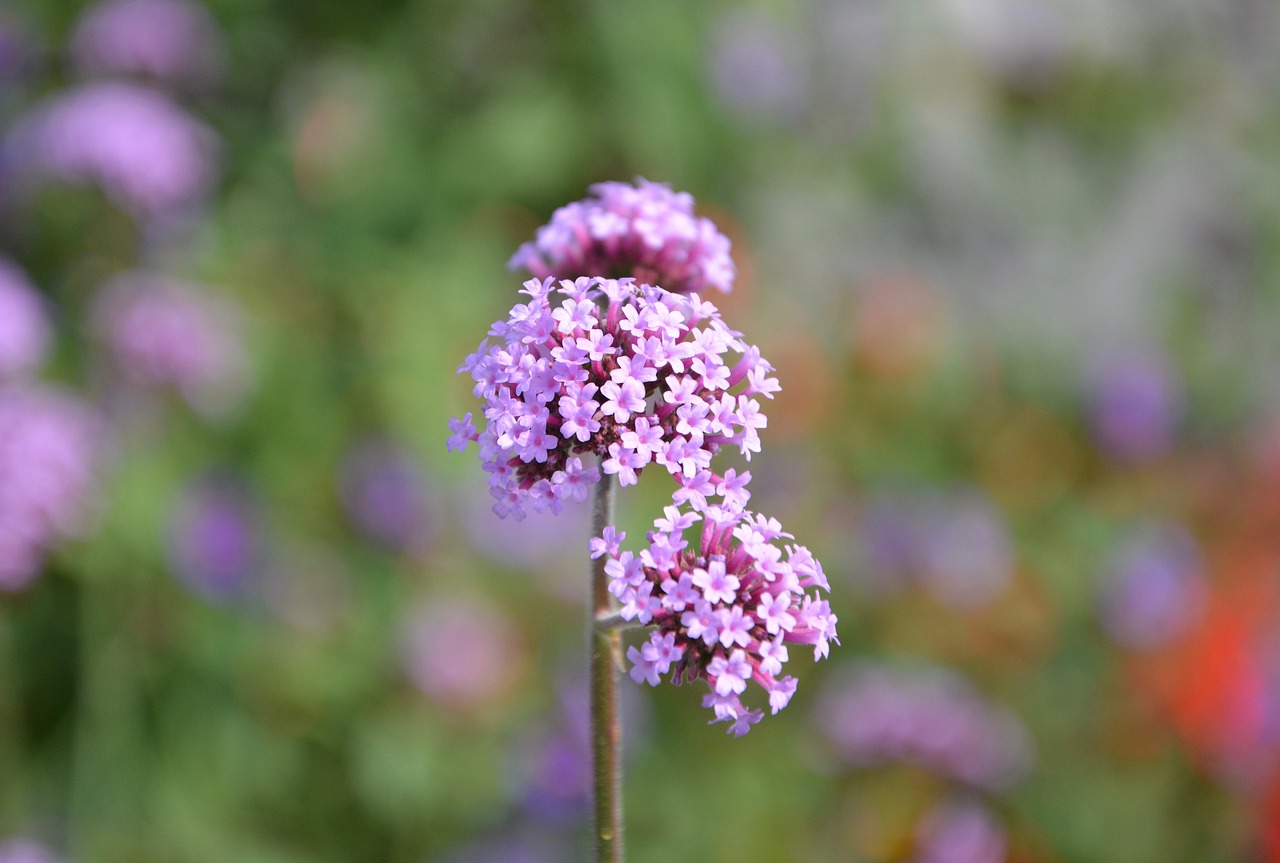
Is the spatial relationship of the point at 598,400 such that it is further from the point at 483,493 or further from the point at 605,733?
the point at 483,493

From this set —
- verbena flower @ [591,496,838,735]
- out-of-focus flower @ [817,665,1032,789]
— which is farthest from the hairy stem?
out-of-focus flower @ [817,665,1032,789]

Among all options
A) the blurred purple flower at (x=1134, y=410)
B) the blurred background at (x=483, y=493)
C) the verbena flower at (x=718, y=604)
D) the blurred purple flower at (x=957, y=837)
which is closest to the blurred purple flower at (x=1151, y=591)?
the blurred background at (x=483, y=493)

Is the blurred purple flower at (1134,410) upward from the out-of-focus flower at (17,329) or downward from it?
upward

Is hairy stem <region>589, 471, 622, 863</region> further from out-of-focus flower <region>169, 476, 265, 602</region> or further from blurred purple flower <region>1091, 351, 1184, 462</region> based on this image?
blurred purple flower <region>1091, 351, 1184, 462</region>

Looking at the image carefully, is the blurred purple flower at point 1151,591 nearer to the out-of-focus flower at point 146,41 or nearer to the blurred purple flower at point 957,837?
the blurred purple flower at point 957,837

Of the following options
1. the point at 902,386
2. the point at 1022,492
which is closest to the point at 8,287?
the point at 902,386
